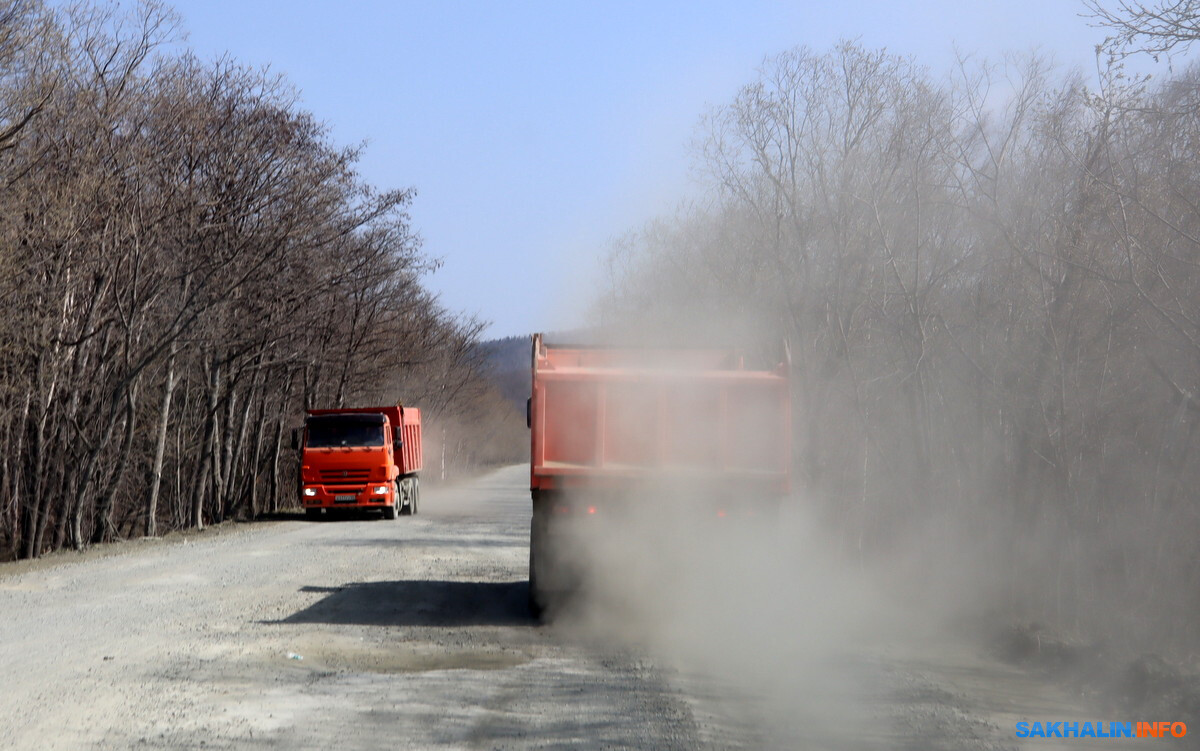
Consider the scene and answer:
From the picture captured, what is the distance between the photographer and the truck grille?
3256 cm

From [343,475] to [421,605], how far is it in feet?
62.9

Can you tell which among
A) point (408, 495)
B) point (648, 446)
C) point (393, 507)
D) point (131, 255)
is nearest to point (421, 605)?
point (648, 446)

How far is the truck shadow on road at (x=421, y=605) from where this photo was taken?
12.8 meters

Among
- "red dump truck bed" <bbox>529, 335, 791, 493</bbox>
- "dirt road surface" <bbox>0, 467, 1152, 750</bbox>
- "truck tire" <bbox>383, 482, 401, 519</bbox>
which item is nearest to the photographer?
"dirt road surface" <bbox>0, 467, 1152, 750</bbox>

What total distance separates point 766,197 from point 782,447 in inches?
764

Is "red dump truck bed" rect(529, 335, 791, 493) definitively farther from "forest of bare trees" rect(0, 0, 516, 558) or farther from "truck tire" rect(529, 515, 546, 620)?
"forest of bare trees" rect(0, 0, 516, 558)

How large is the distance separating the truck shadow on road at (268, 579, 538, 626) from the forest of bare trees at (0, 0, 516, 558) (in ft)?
29.6

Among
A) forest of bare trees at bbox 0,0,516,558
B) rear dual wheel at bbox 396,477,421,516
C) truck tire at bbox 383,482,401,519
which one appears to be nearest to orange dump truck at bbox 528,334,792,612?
forest of bare trees at bbox 0,0,516,558

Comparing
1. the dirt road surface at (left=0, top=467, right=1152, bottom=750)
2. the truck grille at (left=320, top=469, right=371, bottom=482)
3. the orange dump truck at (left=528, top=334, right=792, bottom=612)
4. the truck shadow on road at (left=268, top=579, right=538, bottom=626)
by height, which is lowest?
the truck shadow on road at (left=268, top=579, right=538, bottom=626)

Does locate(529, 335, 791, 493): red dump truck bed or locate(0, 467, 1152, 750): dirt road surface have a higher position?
locate(529, 335, 791, 493): red dump truck bed

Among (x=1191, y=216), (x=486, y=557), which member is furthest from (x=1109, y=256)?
(x=486, y=557)

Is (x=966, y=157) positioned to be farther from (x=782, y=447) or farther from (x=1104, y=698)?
(x=1104, y=698)

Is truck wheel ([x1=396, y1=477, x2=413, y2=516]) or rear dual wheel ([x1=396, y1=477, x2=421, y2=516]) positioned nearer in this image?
rear dual wheel ([x1=396, y1=477, x2=421, y2=516])

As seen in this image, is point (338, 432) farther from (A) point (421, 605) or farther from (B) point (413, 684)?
(B) point (413, 684)
